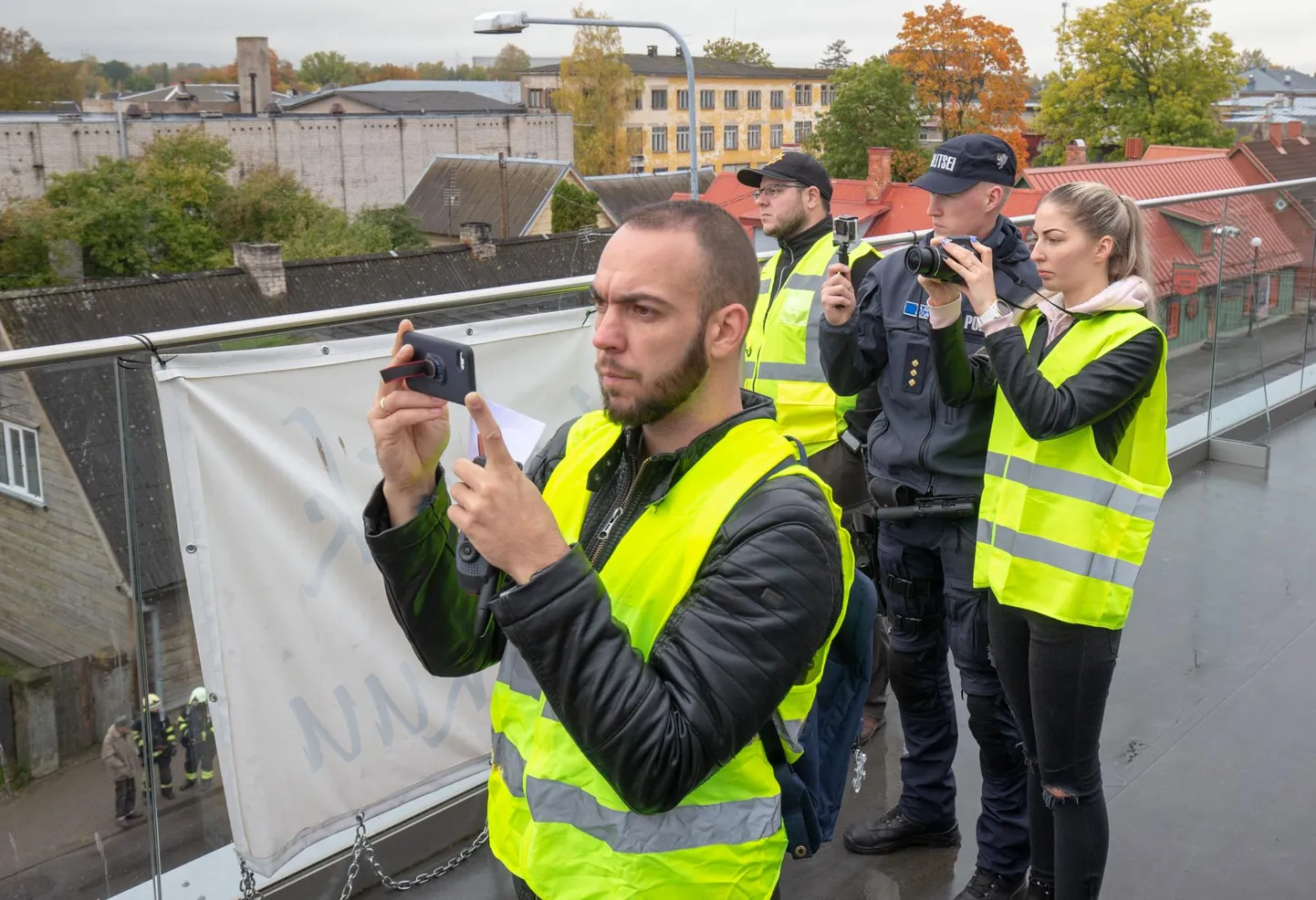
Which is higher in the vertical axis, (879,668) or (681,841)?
(681,841)

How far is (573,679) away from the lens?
1.51m

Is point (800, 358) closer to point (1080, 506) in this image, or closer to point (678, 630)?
point (1080, 506)

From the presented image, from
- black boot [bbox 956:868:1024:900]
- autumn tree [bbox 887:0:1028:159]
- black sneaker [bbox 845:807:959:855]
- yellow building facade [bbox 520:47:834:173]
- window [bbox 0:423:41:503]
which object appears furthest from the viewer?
yellow building facade [bbox 520:47:834:173]

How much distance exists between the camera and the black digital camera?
9.73 feet

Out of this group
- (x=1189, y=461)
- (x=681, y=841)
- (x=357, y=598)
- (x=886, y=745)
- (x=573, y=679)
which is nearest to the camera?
(x=573, y=679)

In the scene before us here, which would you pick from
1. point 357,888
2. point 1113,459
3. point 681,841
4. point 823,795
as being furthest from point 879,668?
point 681,841

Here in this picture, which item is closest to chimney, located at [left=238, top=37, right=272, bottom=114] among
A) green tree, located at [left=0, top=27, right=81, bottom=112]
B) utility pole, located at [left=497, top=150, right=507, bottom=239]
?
green tree, located at [left=0, top=27, right=81, bottom=112]

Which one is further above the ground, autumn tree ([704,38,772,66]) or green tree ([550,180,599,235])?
autumn tree ([704,38,772,66])

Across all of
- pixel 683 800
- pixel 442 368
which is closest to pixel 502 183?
pixel 442 368

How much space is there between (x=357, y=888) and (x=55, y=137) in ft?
232

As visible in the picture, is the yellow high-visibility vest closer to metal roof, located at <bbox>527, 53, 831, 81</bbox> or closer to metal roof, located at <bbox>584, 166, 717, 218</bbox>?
metal roof, located at <bbox>584, 166, 717, 218</bbox>

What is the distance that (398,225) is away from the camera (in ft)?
211

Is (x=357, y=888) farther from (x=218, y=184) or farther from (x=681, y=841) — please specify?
Answer: (x=218, y=184)

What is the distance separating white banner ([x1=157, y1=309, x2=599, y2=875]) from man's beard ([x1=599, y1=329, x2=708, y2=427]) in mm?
1472
